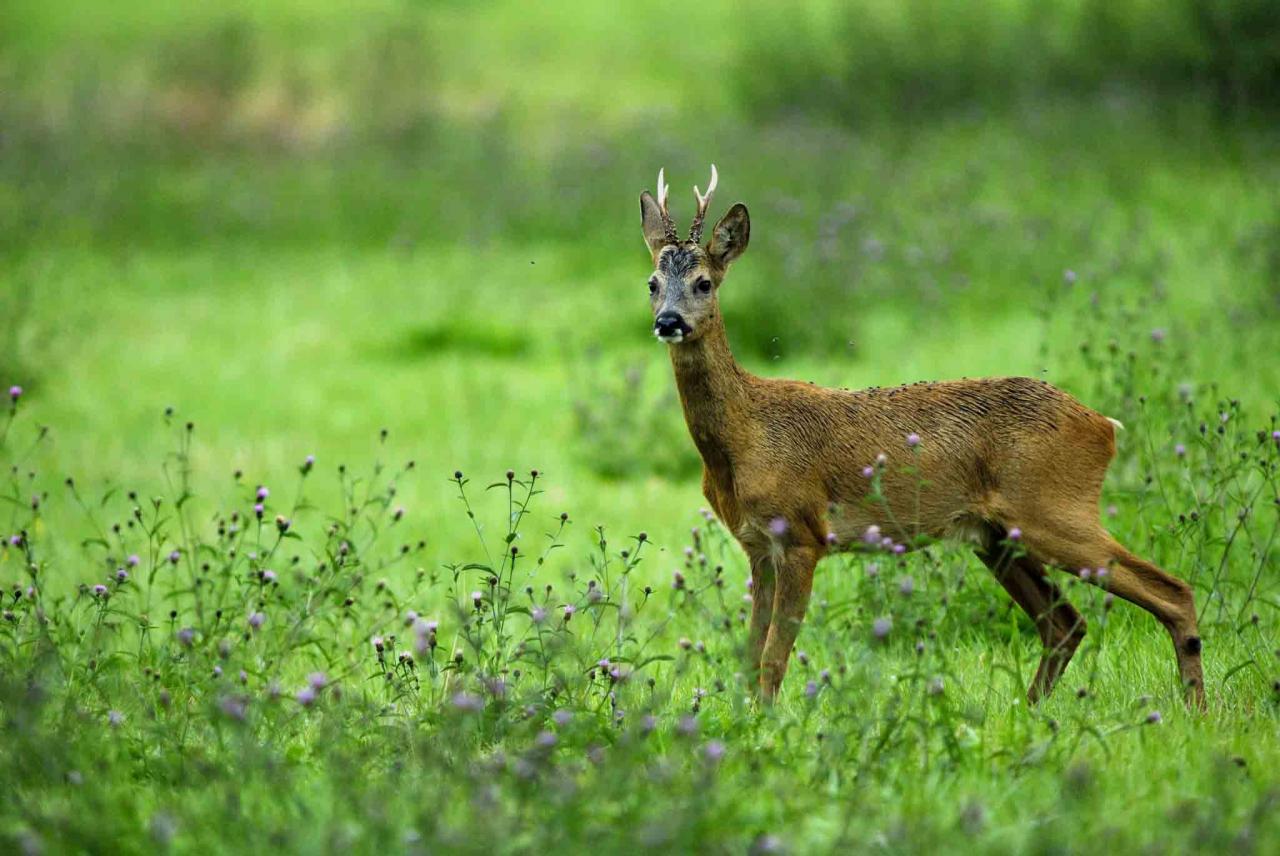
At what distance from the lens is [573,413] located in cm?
927

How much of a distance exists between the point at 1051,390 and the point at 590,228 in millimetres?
10219

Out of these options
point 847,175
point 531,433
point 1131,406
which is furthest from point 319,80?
point 1131,406

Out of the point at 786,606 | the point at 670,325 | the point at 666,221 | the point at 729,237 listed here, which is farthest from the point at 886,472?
the point at 666,221

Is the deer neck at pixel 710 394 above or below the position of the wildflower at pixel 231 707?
above

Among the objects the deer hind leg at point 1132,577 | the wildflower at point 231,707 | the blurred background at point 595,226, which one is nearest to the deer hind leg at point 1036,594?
the deer hind leg at point 1132,577

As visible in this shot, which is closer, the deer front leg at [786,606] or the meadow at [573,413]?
the meadow at [573,413]

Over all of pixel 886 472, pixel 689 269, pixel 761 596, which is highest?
pixel 689 269

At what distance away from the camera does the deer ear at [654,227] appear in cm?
509

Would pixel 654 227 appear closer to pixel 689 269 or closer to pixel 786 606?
pixel 689 269

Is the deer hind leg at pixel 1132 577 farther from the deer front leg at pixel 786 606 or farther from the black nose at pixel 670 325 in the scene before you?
the black nose at pixel 670 325

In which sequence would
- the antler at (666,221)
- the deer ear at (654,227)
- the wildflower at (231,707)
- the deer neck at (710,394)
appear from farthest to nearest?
1. the deer ear at (654,227)
2. the antler at (666,221)
3. the deer neck at (710,394)
4. the wildflower at (231,707)

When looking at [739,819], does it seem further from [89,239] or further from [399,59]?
[399,59]

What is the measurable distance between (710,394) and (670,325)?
302 mm

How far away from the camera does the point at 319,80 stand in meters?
21.6
